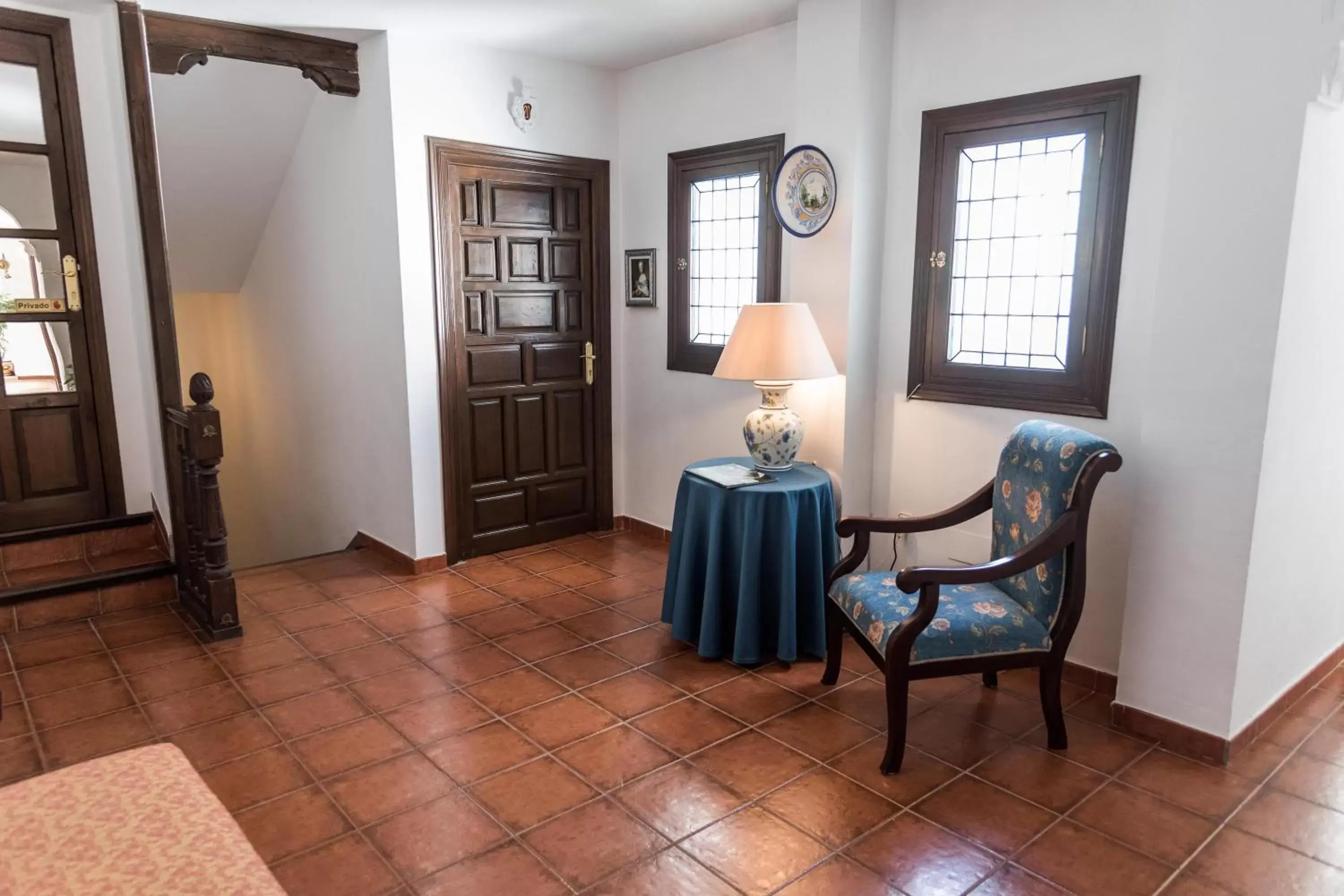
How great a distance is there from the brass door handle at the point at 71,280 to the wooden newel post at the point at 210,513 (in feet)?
2.96

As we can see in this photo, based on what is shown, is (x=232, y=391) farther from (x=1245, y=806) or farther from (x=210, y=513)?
(x=1245, y=806)

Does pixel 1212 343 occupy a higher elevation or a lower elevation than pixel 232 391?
higher

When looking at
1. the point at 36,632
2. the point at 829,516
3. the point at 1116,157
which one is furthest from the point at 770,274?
the point at 36,632

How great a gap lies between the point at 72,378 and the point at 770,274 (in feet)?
10.7

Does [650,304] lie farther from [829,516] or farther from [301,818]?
[301,818]

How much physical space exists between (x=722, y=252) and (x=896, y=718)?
104 inches

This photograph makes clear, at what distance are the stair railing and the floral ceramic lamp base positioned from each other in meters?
2.14

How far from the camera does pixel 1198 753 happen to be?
2680mm

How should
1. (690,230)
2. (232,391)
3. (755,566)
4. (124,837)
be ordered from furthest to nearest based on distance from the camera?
(232,391) < (690,230) < (755,566) < (124,837)

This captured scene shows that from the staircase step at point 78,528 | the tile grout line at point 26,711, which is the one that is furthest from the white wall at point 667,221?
the tile grout line at point 26,711

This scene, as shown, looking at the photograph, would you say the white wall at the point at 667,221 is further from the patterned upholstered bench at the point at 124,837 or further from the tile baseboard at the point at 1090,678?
the patterned upholstered bench at the point at 124,837

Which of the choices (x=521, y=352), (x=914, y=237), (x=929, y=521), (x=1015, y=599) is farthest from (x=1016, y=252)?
Answer: (x=521, y=352)

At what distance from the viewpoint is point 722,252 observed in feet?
14.6

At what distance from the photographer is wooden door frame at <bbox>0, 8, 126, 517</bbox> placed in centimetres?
367
